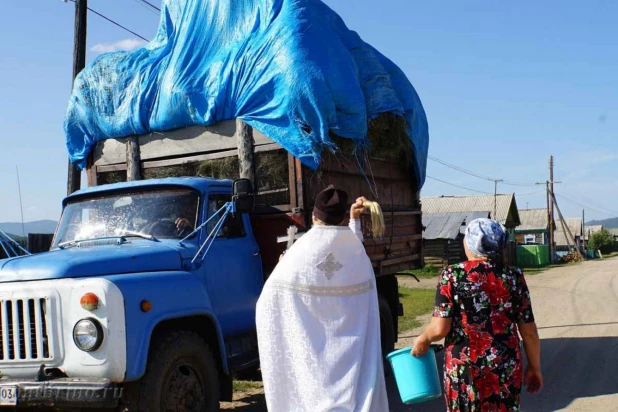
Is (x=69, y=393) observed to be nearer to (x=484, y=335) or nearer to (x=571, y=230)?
(x=484, y=335)

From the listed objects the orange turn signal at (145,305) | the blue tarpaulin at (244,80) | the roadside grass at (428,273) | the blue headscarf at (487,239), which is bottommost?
the roadside grass at (428,273)

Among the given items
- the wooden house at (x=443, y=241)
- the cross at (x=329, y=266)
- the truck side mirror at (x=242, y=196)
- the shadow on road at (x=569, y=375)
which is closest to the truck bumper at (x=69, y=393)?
the cross at (x=329, y=266)

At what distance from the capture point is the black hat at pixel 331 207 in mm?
4074

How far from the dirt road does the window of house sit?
2076 mm

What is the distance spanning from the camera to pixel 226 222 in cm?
615

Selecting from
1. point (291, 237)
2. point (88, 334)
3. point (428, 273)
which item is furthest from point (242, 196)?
point (428, 273)

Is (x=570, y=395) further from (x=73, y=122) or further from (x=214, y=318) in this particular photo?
(x=73, y=122)

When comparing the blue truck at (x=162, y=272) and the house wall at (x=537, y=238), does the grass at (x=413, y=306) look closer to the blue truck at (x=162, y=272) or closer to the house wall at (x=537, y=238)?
the blue truck at (x=162, y=272)

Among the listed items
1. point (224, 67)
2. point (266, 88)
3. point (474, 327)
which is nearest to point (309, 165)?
point (266, 88)

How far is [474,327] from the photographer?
3.71 meters

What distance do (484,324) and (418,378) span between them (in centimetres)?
61

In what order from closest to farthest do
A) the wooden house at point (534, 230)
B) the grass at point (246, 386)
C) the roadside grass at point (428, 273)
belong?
1. the grass at point (246, 386)
2. the roadside grass at point (428, 273)
3. the wooden house at point (534, 230)

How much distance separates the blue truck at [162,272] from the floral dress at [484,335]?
2.24m

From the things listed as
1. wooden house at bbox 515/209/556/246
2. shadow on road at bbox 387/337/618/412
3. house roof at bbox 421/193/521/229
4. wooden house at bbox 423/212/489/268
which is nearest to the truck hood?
shadow on road at bbox 387/337/618/412
